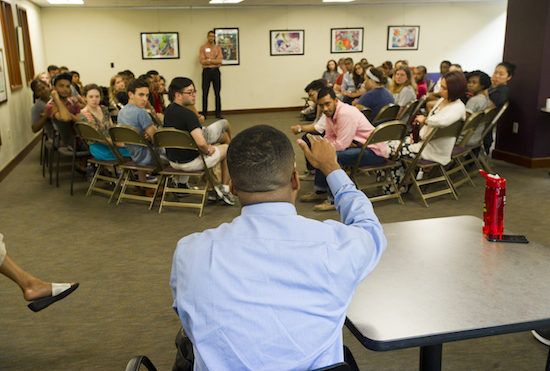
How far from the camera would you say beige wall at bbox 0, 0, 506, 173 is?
1129 centimetres

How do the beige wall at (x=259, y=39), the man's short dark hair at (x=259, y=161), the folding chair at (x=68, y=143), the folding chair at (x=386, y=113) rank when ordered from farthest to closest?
1. the beige wall at (x=259, y=39)
2. the folding chair at (x=386, y=113)
3. the folding chair at (x=68, y=143)
4. the man's short dark hair at (x=259, y=161)

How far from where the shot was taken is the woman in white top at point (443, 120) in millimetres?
4512

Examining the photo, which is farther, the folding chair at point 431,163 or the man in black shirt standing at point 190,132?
the folding chair at point 431,163

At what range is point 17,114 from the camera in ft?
24.7

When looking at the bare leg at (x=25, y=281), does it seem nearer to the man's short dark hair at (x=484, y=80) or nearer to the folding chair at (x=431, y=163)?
the folding chair at (x=431, y=163)

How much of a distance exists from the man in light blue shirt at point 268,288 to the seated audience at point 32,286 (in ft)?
5.72

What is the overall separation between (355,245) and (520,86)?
5.92 metres

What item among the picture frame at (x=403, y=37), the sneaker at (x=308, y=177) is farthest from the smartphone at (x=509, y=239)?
the picture frame at (x=403, y=37)

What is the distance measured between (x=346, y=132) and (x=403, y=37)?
9584mm

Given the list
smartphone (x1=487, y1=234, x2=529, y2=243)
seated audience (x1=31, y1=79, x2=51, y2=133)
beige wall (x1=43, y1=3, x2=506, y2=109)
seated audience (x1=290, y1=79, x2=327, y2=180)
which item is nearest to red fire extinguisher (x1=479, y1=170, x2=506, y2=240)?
smartphone (x1=487, y1=234, x2=529, y2=243)

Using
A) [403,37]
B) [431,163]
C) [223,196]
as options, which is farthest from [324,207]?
[403,37]

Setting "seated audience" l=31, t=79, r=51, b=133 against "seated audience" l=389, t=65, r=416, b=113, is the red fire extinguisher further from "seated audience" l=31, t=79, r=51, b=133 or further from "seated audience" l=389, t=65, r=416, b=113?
"seated audience" l=31, t=79, r=51, b=133

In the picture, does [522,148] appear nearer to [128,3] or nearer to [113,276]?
[113,276]

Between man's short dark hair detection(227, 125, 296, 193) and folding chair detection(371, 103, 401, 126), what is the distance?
468 cm
